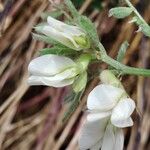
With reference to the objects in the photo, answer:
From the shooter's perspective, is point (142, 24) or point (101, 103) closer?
point (101, 103)

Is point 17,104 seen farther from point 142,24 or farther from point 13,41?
point 142,24

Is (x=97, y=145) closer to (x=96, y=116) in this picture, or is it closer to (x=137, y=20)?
(x=96, y=116)

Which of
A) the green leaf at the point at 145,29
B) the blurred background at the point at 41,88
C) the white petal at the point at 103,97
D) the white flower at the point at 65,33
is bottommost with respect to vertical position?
the blurred background at the point at 41,88

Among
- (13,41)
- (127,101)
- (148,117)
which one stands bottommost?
(148,117)

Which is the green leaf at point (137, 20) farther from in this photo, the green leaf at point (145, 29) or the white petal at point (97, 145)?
the white petal at point (97, 145)

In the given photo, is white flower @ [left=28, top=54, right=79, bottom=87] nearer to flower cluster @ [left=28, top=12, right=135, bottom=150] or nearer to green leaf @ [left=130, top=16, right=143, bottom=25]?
flower cluster @ [left=28, top=12, right=135, bottom=150]

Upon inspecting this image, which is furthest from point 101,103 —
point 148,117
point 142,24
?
point 148,117

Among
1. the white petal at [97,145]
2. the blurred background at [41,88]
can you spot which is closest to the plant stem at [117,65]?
the white petal at [97,145]

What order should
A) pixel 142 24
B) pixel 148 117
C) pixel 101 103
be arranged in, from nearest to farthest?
pixel 101 103
pixel 142 24
pixel 148 117
